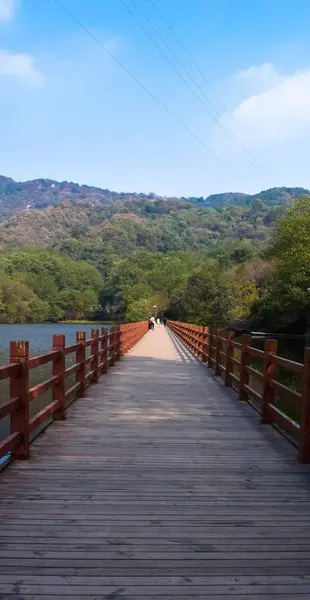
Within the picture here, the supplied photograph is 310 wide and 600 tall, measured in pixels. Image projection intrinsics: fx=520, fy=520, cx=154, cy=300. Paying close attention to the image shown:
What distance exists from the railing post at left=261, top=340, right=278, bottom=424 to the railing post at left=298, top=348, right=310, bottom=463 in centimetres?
149

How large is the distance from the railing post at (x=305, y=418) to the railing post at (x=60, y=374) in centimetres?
281

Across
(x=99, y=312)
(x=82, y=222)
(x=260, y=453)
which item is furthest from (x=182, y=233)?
(x=260, y=453)

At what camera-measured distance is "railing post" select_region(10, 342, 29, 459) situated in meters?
4.49

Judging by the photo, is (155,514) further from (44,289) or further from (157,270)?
(44,289)

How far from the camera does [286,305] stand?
39.8m

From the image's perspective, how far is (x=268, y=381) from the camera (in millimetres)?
6250

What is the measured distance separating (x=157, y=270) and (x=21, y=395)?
114045 mm

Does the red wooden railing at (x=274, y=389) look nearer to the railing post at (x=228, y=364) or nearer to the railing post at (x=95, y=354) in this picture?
the railing post at (x=228, y=364)

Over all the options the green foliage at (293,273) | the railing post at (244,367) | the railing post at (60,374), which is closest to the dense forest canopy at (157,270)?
the green foliage at (293,273)

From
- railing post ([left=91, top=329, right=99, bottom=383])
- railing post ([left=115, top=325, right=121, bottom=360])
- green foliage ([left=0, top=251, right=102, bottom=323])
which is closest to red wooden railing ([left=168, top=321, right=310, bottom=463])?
railing post ([left=91, top=329, right=99, bottom=383])

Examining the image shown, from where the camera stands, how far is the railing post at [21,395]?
14.7ft

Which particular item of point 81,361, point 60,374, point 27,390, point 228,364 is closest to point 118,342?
point 228,364

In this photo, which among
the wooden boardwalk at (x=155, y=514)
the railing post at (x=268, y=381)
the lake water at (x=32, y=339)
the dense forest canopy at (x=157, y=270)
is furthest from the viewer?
the dense forest canopy at (x=157, y=270)

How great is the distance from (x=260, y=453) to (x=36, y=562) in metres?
2.84
